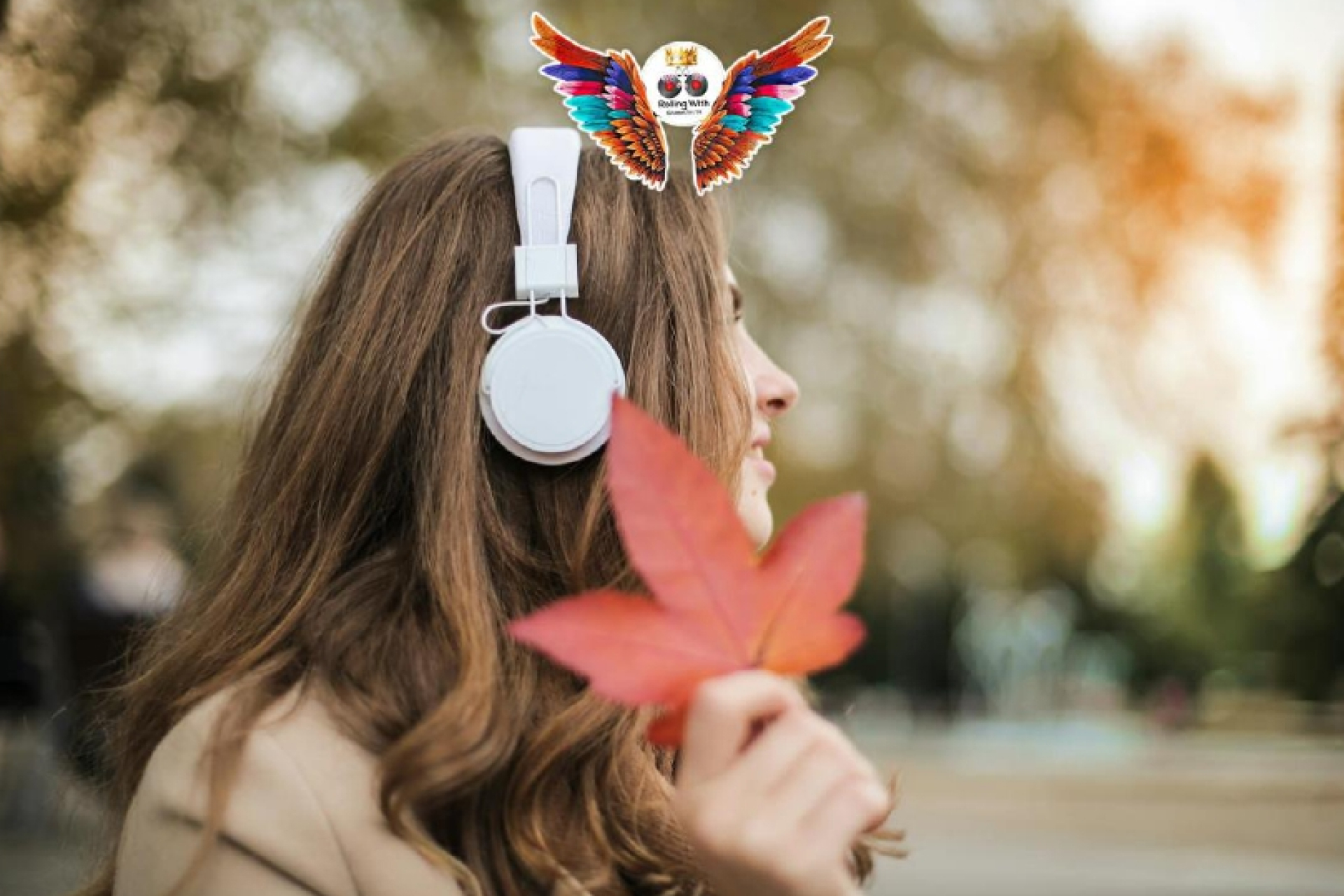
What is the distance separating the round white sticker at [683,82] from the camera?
1372 millimetres

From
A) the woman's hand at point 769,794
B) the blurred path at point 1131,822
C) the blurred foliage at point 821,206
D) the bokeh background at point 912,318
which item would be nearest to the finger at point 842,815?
the woman's hand at point 769,794

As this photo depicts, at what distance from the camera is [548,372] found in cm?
133

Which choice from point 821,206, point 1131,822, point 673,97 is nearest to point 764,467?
point 673,97

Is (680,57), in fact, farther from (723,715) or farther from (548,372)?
(723,715)

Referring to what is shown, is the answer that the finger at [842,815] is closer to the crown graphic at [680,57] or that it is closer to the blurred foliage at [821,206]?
the crown graphic at [680,57]

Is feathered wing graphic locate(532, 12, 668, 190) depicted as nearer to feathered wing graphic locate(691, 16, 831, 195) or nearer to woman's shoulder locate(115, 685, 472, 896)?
feathered wing graphic locate(691, 16, 831, 195)

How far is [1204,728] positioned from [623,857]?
36.5ft

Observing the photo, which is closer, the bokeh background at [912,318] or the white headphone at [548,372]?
the white headphone at [548,372]

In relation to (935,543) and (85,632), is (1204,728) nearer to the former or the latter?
(935,543)

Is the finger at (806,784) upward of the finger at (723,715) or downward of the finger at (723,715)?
downward

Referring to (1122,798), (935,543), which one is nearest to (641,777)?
(1122,798)

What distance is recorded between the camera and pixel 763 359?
5.56ft

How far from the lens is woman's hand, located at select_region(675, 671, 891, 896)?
2.94 feet

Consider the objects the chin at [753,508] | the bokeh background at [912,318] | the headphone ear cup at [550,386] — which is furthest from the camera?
the bokeh background at [912,318]
